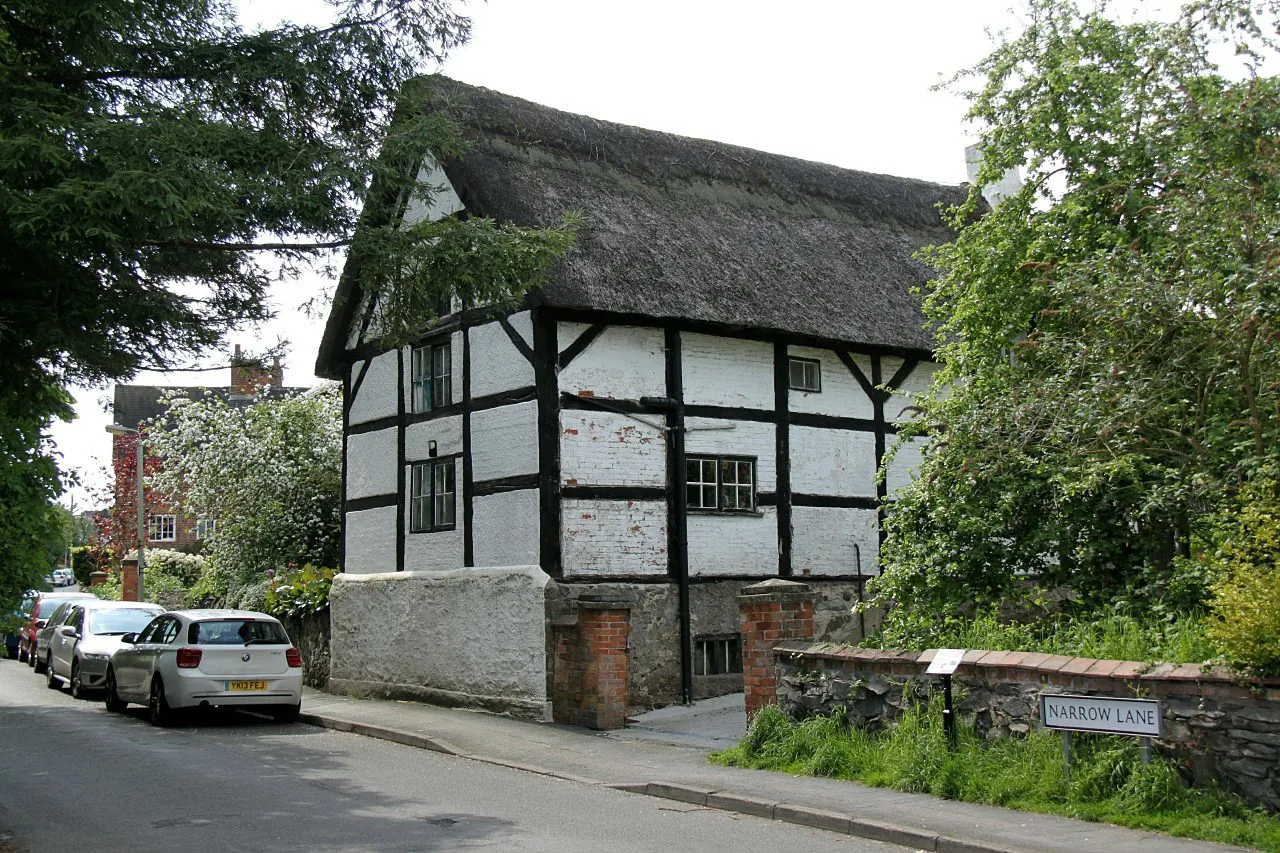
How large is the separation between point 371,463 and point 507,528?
443cm

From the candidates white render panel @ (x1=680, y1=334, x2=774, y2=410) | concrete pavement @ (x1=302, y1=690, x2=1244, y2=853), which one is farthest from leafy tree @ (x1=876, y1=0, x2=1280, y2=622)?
white render panel @ (x1=680, y1=334, x2=774, y2=410)

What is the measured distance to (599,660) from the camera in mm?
14359

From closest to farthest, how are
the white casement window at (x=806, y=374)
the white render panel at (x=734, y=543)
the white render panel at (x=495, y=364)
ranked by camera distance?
the white render panel at (x=495, y=364)
the white render panel at (x=734, y=543)
the white casement window at (x=806, y=374)

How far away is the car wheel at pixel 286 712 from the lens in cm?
1604

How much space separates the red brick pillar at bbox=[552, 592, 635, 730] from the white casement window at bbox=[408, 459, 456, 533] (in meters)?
3.86

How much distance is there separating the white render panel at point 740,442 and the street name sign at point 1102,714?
8840mm

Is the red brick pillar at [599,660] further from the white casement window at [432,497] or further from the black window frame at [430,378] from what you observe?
the black window frame at [430,378]

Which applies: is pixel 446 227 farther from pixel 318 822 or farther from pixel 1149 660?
pixel 1149 660

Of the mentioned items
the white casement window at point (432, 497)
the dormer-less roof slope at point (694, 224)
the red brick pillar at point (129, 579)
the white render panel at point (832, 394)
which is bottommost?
the red brick pillar at point (129, 579)

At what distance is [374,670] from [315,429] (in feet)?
30.0

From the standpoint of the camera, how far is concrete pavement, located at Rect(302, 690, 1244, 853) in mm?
7758

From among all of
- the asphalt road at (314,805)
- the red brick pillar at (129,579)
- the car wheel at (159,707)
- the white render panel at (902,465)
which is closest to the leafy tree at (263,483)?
the car wheel at (159,707)

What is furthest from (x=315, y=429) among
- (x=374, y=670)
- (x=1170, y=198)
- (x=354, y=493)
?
(x=1170, y=198)

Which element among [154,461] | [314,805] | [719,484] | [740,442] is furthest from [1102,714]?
[154,461]
